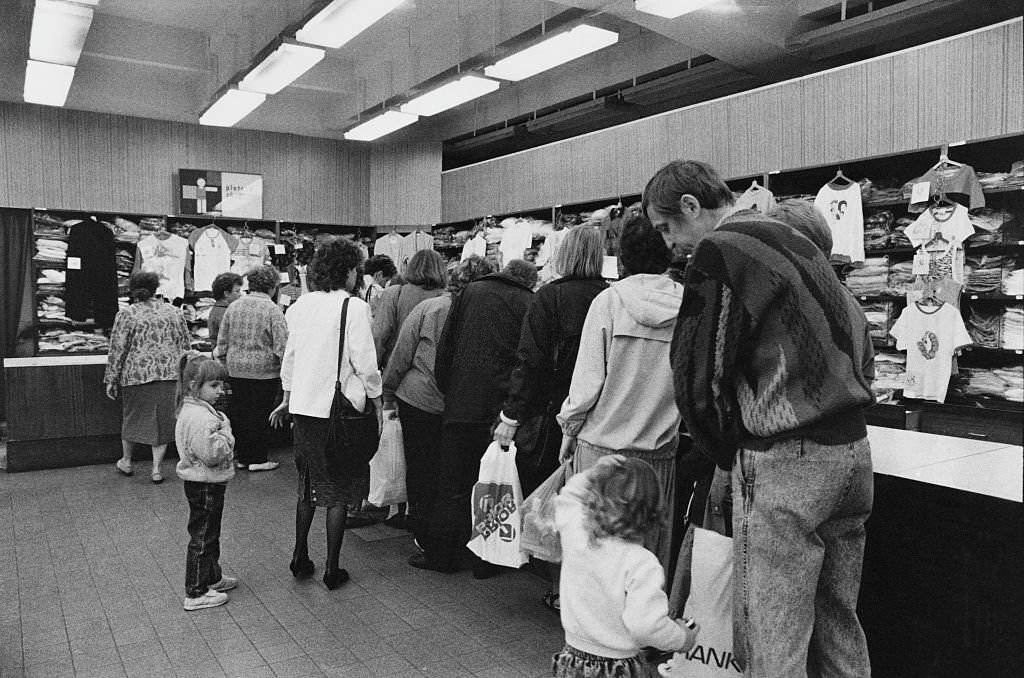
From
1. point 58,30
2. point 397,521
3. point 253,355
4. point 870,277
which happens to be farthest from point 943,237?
point 58,30

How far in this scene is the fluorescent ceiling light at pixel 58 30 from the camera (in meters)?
5.53

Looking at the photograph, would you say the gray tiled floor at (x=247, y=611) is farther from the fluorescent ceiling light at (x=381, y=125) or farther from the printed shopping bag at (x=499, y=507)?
the fluorescent ceiling light at (x=381, y=125)

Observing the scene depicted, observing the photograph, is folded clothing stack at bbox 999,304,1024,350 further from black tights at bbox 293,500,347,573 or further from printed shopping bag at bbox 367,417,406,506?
black tights at bbox 293,500,347,573

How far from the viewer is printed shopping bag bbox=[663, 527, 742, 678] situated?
6.51 ft

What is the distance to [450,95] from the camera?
737 cm

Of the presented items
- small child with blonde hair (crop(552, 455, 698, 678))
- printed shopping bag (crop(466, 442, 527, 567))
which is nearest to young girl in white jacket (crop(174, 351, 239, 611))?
printed shopping bag (crop(466, 442, 527, 567))

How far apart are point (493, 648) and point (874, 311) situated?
3.92m

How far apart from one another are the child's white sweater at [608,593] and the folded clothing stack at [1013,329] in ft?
13.2

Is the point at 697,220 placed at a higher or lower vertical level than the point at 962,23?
lower

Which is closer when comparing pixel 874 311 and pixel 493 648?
pixel 493 648

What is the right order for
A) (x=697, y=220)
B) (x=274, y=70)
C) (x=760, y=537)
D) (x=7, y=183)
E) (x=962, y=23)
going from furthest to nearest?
(x=7, y=183), (x=274, y=70), (x=962, y=23), (x=697, y=220), (x=760, y=537)

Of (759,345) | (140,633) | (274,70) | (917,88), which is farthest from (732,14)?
(140,633)

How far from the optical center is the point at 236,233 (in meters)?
9.65

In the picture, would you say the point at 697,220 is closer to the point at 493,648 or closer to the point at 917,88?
the point at 493,648
